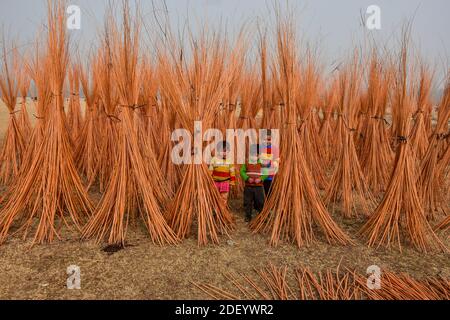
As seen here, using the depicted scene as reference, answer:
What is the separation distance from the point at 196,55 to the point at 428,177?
2.40 metres

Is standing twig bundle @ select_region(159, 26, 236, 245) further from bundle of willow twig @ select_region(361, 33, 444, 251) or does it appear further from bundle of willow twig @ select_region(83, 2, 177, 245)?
bundle of willow twig @ select_region(361, 33, 444, 251)

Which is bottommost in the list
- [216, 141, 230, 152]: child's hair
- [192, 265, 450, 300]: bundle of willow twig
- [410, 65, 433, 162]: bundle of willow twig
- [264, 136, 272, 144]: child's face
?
[192, 265, 450, 300]: bundle of willow twig

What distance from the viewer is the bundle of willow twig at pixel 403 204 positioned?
8.26 ft

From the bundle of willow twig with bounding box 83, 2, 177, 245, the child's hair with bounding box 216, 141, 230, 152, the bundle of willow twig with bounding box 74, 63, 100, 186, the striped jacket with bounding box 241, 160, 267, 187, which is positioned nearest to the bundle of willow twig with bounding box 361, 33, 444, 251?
the striped jacket with bounding box 241, 160, 267, 187

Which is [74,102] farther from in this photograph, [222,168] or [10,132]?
[222,168]

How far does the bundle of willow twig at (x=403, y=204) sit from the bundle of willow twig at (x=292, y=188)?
0.32 m

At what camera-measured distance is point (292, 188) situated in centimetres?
258

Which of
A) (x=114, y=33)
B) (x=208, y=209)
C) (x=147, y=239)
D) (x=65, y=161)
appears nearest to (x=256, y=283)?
(x=208, y=209)

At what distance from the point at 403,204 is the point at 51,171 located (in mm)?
2820

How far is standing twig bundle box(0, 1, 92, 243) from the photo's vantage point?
2453 millimetres

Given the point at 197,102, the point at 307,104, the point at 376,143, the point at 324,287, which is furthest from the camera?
the point at 376,143

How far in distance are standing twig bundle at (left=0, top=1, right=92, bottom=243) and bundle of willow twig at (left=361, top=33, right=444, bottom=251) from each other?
96.8 inches

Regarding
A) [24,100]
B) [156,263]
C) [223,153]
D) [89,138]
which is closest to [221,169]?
[223,153]

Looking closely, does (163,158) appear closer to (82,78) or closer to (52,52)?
(52,52)
